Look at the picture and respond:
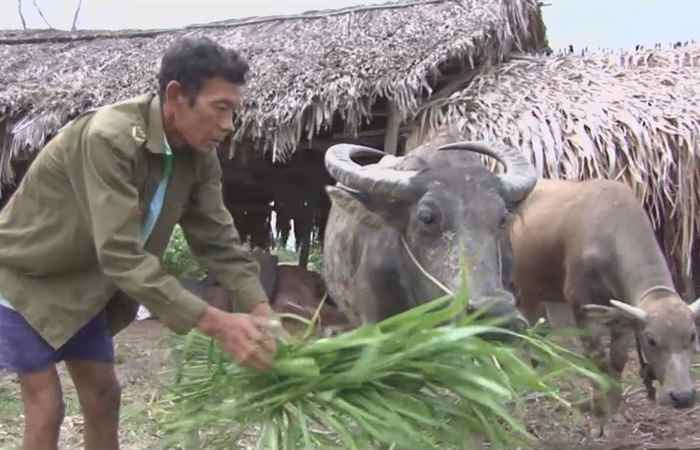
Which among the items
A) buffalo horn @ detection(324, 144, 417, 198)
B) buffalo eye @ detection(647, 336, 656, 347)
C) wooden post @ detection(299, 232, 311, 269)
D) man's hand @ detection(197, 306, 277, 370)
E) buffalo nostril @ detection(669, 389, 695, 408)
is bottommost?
wooden post @ detection(299, 232, 311, 269)

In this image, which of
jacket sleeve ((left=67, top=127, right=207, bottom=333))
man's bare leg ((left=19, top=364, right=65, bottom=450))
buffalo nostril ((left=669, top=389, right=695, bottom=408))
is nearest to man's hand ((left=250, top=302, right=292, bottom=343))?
jacket sleeve ((left=67, top=127, right=207, bottom=333))

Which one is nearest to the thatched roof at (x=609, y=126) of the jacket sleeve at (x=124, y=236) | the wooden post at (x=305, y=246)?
the wooden post at (x=305, y=246)

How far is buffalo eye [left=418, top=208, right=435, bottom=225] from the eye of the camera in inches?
162

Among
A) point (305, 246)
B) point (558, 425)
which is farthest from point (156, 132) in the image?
point (305, 246)

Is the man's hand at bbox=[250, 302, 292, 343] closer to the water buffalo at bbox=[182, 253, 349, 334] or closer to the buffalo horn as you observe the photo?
the buffalo horn

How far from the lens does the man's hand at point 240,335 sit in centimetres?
264

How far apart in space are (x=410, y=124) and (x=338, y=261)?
2540 millimetres

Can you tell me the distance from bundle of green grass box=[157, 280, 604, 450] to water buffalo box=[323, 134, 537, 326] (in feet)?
2.14

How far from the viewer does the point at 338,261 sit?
5520 mm

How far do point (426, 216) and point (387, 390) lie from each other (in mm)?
1419

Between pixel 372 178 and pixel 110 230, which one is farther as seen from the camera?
pixel 372 178

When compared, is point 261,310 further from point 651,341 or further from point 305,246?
point 305,246

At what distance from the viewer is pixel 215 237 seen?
11.1 feet

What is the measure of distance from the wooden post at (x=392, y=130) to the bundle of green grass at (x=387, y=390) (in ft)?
16.1
